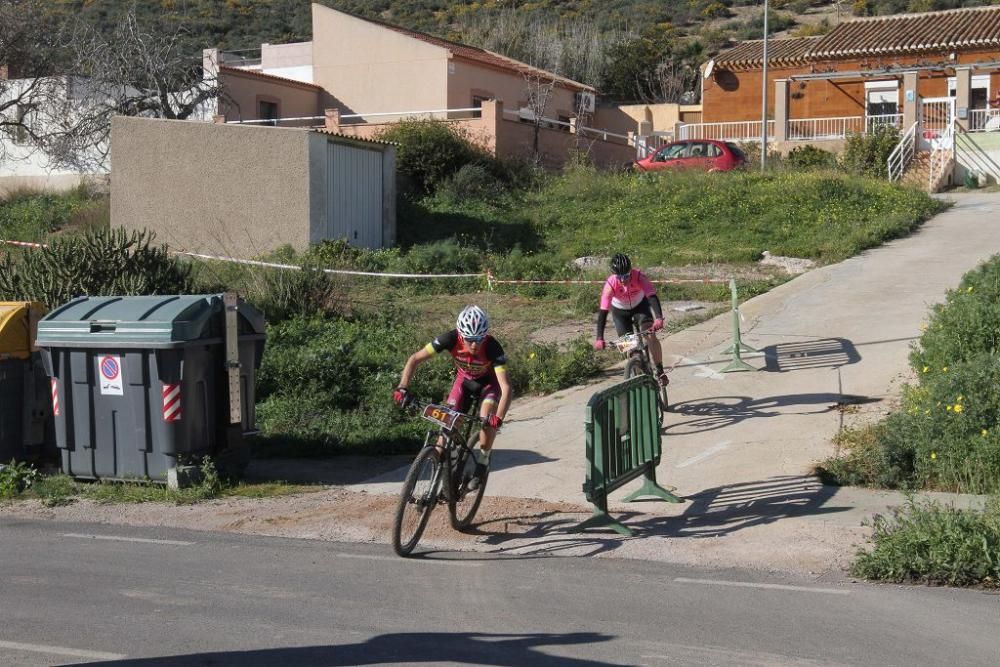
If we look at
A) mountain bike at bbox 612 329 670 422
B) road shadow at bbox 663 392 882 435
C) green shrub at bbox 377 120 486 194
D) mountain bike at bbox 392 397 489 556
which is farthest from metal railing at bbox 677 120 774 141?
mountain bike at bbox 392 397 489 556

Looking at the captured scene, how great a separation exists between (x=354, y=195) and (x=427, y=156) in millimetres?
4544

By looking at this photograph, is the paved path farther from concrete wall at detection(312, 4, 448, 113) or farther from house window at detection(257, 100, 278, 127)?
house window at detection(257, 100, 278, 127)

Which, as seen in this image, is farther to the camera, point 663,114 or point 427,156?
point 663,114

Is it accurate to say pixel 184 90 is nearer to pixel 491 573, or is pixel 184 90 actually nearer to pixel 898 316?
pixel 898 316

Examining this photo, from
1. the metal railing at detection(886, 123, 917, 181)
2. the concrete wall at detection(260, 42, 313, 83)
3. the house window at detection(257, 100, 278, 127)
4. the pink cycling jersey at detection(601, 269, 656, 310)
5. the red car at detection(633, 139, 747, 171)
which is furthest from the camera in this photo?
the concrete wall at detection(260, 42, 313, 83)

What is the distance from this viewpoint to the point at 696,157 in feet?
95.6

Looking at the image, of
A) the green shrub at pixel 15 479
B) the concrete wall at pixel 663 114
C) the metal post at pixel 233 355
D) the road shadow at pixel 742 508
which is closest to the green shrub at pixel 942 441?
the road shadow at pixel 742 508

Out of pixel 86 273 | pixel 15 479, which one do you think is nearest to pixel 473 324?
pixel 15 479

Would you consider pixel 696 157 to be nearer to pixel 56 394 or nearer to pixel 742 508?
pixel 742 508

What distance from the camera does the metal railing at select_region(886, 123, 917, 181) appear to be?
2955cm

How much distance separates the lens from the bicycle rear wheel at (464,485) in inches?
333

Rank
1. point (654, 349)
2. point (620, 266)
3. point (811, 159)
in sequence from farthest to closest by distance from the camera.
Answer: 1. point (811, 159)
2. point (620, 266)
3. point (654, 349)

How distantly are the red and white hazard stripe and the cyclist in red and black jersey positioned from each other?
8.63 feet

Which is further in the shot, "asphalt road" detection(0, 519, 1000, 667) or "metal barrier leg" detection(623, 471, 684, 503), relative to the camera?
"metal barrier leg" detection(623, 471, 684, 503)
